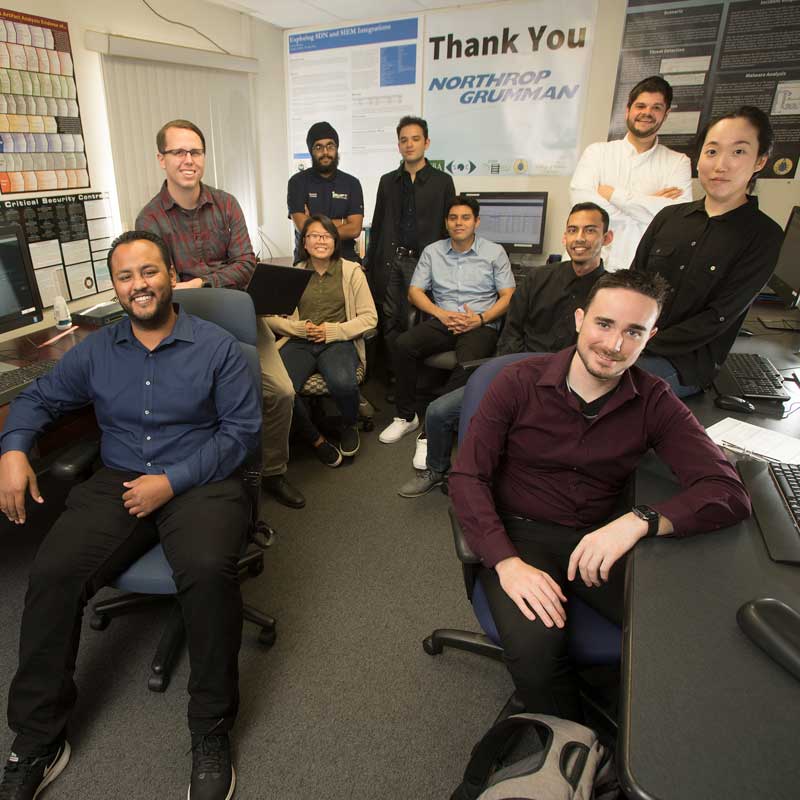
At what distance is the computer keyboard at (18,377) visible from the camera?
1.79 metres

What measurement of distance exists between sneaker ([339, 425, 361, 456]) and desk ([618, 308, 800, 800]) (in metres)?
1.96

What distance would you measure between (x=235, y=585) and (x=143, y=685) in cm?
53

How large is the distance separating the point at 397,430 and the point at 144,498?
182 centimetres

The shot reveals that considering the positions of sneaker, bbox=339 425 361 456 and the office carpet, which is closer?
the office carpet

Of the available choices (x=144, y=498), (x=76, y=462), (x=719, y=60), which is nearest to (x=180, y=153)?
(x=76, y=462)

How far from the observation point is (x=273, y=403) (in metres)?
2.46

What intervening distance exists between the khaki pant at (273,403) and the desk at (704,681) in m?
1.68

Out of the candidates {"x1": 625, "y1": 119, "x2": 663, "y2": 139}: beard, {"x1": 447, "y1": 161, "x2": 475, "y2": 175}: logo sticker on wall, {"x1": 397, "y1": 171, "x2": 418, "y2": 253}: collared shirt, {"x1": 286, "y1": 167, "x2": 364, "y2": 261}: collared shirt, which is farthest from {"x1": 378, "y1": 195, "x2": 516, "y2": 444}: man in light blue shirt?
{"x1": 447, "y1": 161, "x2": 475, "y2": 175}: logo sticker on wall

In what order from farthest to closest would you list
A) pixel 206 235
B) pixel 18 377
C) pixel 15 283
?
1. pixel 206 235
2. pixel 15 283
3. pixel 18 377

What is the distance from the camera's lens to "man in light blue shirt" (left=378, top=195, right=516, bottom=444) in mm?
3098

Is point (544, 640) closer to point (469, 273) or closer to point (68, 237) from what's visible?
point (469, 273)

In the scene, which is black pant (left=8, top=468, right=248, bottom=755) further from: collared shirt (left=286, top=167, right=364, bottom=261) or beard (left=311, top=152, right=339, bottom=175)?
beard (left=311, top=152, right=339, bottom=175)

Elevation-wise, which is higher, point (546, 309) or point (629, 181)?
point (629, 181)

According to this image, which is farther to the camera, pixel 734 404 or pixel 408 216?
pixel 408 216
